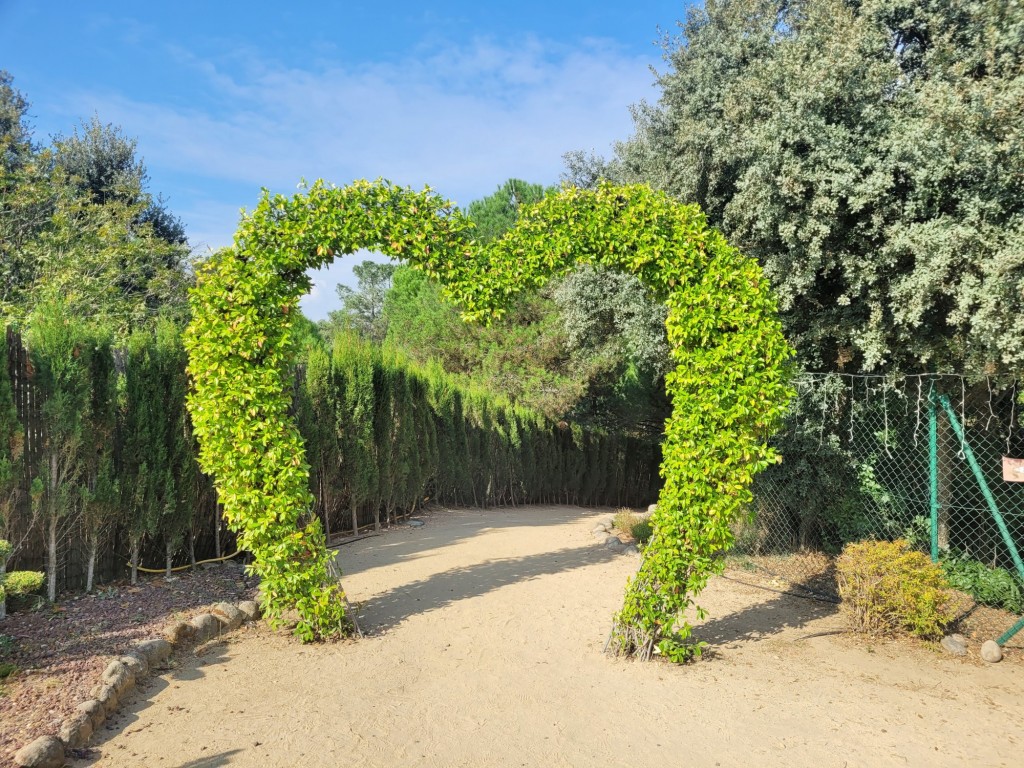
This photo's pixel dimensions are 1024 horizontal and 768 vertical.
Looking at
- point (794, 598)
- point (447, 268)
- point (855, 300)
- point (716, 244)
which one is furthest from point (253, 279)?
point (855, 300)

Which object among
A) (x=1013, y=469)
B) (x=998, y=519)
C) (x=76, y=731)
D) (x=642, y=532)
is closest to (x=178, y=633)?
(x=76, y=731)

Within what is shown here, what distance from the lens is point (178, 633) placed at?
4906mm

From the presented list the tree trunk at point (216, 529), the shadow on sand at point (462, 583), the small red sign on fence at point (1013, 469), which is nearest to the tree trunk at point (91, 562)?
the tree trunk at point (216, 529)

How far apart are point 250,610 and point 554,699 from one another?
2.80 metres

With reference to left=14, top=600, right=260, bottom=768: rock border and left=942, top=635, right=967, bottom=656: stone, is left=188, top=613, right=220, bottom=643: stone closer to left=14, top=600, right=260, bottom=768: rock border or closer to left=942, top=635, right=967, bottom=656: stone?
left=14, top=600, right=260, bottom=768: rock border

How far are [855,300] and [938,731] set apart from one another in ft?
16.5

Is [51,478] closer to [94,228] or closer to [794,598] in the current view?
[794,598]

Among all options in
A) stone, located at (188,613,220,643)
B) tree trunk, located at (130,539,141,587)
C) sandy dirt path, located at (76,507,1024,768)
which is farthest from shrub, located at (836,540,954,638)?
tree trunk, located at (130,539,141,587)

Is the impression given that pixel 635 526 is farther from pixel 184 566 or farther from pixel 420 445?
pixel 184 566

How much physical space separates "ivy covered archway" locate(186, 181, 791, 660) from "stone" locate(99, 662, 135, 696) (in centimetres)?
111

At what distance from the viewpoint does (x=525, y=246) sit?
16.9 feet

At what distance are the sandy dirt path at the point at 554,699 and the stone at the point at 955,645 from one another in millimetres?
185

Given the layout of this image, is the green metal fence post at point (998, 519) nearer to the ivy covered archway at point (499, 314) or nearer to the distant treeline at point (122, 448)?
the ivy covered archway at point (499, 314)

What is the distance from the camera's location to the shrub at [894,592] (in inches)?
210
